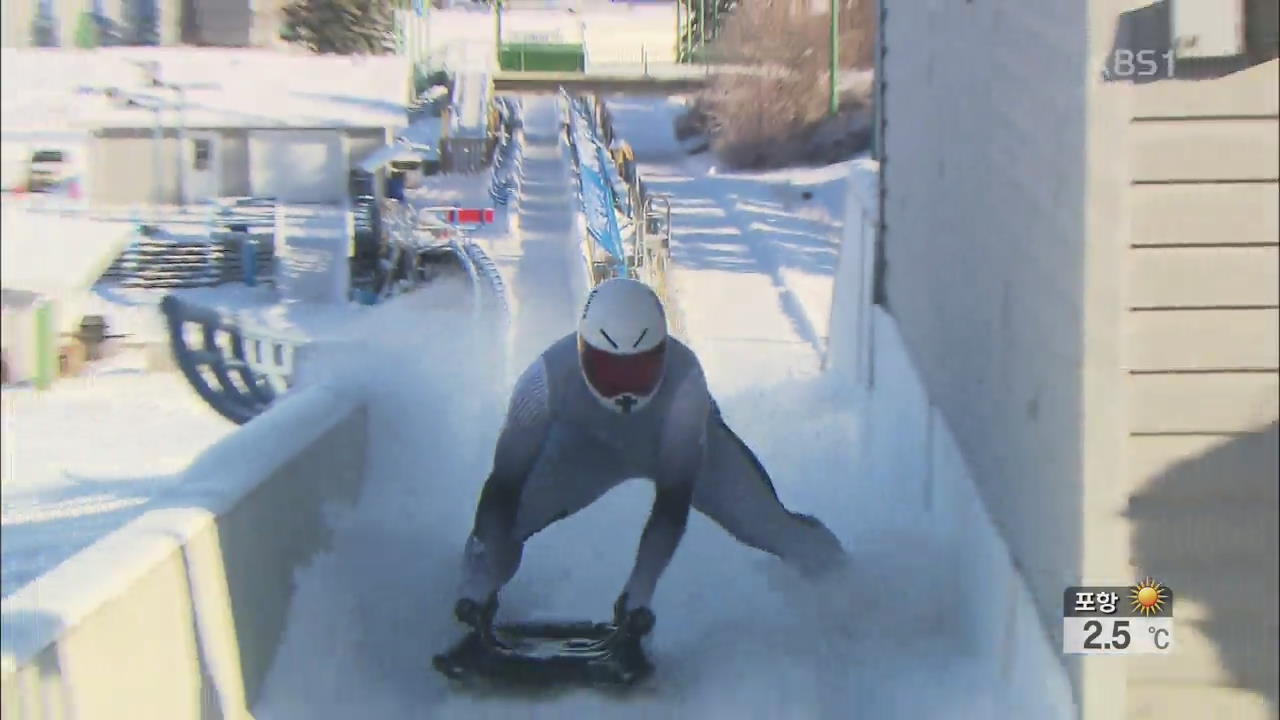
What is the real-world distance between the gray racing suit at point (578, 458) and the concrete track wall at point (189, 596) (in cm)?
53

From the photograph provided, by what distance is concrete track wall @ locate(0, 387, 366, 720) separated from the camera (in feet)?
8.39

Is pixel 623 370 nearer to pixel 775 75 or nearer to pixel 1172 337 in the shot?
pixel 1172 337

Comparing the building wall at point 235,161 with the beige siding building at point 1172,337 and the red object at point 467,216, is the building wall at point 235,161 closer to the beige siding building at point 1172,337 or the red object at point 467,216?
the red object at point 467,216

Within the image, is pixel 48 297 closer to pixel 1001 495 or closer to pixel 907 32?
pixel 1001 495

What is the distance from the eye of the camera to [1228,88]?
2.59m

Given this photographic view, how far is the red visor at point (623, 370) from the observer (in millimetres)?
3855

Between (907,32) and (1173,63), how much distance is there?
4.11 metres

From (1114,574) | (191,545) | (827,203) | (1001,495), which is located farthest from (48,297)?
(827,203)

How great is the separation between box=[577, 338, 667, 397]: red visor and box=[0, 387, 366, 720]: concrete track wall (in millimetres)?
887

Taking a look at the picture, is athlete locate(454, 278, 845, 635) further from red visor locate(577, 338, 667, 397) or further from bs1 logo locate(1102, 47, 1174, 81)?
bs1 logo locate(1102, 47, 1174, 81)

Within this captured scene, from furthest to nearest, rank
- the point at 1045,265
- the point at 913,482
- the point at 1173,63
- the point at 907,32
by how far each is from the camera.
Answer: the point at 907,32 → the point at 913,482 → the point at 1045,265 → the point at 1173,63

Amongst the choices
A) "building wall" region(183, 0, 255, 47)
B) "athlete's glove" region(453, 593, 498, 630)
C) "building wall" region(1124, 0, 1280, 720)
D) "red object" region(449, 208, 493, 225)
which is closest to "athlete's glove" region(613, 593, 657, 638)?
"athlete's glove" region(453, 593, 498, 630)

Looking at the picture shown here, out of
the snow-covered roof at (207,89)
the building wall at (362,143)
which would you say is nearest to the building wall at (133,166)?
the snow-covered roof at (207,89)

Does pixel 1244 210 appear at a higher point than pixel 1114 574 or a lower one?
higher
